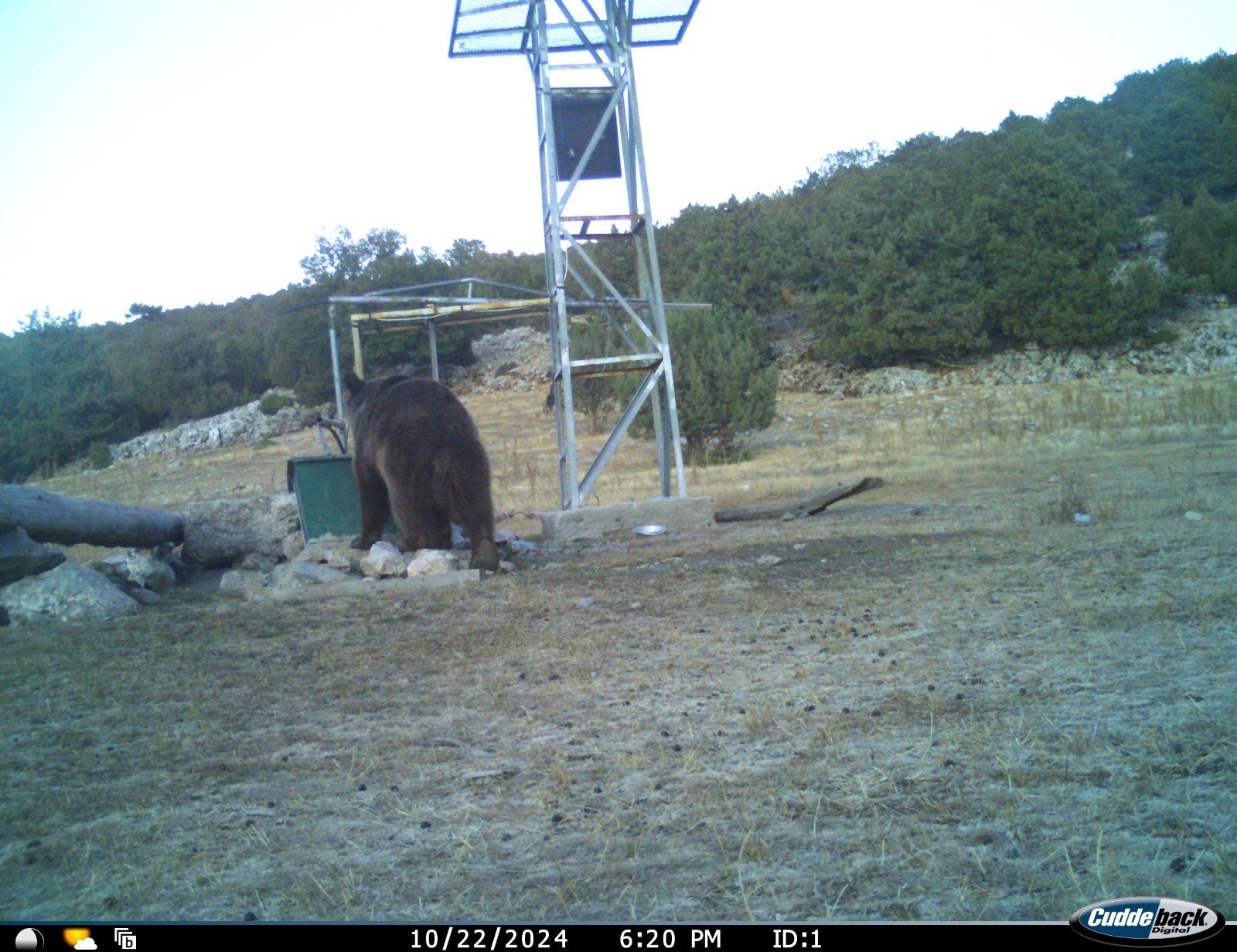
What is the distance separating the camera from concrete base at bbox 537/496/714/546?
9031 millimetres

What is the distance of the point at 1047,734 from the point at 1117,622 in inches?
62.5

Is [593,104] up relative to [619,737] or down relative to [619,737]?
up

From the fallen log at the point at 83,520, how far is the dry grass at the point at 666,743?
1535 mm

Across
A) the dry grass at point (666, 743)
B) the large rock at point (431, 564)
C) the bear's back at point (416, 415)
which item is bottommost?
the dry grass at point (666, 743)

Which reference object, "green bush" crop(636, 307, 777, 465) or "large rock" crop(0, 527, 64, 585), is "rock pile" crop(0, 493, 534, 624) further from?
"green bush" crop(636, 307, 777, 465)

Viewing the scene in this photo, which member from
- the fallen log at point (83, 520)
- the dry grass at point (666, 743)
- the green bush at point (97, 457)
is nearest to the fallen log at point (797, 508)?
the dry grass at point (666, 743)

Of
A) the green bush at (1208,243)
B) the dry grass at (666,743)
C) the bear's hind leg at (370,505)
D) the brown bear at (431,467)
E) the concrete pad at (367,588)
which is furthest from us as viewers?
the green bush at (1208,243)

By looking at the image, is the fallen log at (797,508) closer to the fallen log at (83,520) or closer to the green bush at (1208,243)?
the fallen log at (83,520)

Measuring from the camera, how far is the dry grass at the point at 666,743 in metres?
2.30

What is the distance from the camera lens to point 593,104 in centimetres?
987

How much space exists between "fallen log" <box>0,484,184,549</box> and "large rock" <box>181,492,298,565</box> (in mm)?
193

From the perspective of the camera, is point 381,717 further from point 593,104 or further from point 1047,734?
point 593,104

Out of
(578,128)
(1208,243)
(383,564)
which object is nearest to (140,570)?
(383,564)

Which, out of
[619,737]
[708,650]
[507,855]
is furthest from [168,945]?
[708,650]
